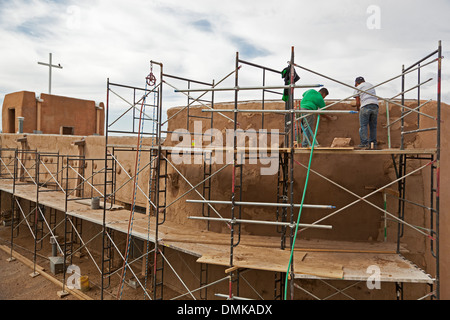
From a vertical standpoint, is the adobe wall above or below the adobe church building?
below

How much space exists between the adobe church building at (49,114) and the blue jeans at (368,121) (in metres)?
18.4

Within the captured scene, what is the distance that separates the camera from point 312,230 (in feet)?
25.5

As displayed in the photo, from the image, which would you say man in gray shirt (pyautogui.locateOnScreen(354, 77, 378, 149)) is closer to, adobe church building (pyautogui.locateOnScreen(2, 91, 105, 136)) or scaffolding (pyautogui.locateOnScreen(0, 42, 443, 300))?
scaffolding (pyautogui.locateOnScreen(0, 42, 443, 300))

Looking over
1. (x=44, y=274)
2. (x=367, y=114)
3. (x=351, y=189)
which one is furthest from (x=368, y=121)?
(x=44, y=274)

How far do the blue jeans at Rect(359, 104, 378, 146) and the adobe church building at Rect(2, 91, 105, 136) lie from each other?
18.4 meters

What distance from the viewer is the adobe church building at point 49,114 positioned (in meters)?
20.8

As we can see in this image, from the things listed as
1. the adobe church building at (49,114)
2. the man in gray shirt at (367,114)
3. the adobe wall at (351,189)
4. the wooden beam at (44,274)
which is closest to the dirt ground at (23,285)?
the wooden beam at (44,274)

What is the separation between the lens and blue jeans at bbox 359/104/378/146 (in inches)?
269

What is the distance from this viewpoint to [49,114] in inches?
845

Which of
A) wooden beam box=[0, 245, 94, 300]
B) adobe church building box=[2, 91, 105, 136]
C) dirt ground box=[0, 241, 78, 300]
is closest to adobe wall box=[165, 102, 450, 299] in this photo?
wooden beam box=[0, 245, 94, 300]

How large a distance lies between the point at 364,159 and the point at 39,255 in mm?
12018

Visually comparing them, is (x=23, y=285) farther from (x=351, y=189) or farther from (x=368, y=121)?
(x=368, y=121)
